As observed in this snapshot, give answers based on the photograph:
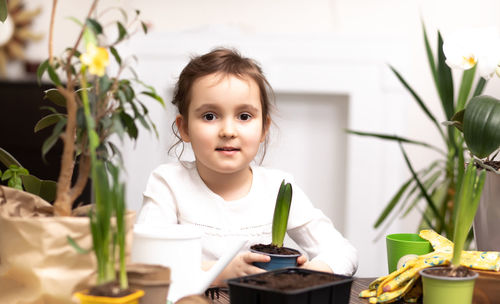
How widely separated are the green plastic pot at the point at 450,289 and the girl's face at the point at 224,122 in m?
0.56

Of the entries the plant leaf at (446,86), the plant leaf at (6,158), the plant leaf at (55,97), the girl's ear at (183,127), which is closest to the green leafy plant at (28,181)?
the plant leaf at (6,158)

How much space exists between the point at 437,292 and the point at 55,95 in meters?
0.66

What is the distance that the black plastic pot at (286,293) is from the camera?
2.32 ft

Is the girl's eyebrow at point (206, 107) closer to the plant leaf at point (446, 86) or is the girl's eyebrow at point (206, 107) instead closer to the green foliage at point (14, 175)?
the green foliage at point (14, 175)

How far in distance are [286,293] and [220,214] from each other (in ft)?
2.21

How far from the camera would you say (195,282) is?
81cm

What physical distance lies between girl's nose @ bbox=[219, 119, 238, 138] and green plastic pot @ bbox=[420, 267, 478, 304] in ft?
1.83

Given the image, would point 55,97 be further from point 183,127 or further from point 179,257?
point 183,127

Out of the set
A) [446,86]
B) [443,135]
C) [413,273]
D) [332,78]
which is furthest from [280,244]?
[332,78]

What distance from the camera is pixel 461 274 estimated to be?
2.71 feet

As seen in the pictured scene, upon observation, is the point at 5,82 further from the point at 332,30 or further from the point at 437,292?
the point at 437,292

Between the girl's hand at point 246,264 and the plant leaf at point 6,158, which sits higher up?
the plant leaf at point 6,158

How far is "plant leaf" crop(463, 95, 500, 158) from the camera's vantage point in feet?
3.29

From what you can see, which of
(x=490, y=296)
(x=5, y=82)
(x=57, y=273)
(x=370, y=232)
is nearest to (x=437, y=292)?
(x=490, y=296)
